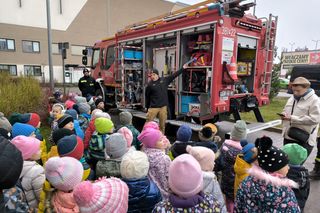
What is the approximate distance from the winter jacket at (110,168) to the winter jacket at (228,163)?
1.28m

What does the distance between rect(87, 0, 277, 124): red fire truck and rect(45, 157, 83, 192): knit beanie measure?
4211 mm

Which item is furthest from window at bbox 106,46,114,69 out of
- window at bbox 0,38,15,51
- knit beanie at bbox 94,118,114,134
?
window at bbox 0,38,15,51

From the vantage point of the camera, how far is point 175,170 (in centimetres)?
145

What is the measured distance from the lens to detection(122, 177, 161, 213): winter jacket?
2.04m

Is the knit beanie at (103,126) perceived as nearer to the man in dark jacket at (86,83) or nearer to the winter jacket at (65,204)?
the winter jacket at (65,204)

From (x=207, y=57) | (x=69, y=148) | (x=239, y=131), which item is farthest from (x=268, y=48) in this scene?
(x=69, y=148)

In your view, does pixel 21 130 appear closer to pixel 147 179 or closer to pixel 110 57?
pixel 147 179

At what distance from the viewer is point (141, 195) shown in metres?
2.08

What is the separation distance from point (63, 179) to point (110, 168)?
729 mm

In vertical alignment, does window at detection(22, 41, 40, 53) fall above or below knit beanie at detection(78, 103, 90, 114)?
above

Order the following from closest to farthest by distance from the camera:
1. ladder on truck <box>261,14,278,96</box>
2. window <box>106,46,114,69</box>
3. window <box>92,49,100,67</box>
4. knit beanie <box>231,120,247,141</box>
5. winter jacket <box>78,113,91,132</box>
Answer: knit beanie <box>231,120,247,141</box> < winter jacket <box>78,113,91,132</box> < ladder on truck <box>261,14,278,96</box> < window <box>106,46,114,69</box> < window <box>92,49,100,67</box>

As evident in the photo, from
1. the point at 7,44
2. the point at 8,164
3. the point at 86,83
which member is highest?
the point at 7,44

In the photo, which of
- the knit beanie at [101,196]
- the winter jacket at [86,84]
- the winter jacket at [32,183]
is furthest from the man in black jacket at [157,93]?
the knit beanie at [101,196]

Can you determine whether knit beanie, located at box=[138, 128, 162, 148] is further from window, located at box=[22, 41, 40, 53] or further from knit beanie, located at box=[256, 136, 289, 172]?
window, located at box=[22, 41, 40, 53]
